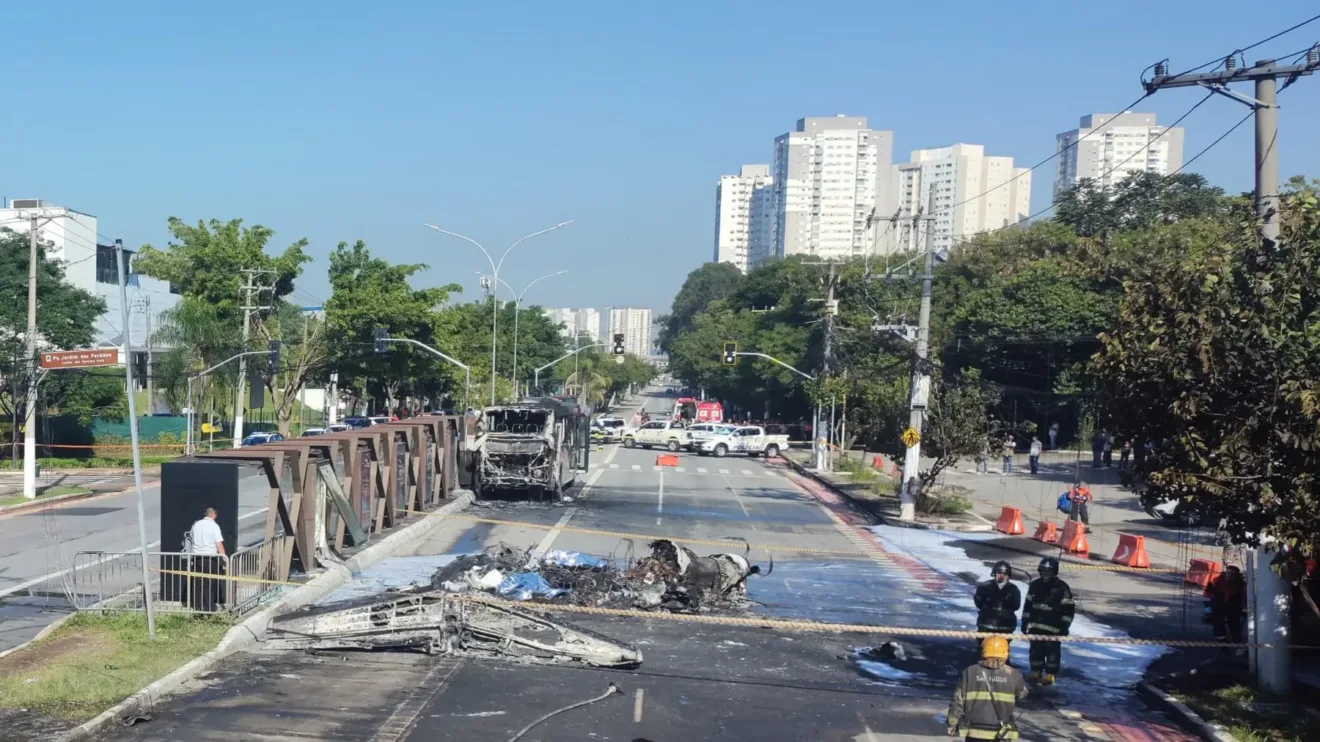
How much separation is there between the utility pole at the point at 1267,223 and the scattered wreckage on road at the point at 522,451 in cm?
1998

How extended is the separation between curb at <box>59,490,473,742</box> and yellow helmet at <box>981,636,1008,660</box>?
6744 millimetres

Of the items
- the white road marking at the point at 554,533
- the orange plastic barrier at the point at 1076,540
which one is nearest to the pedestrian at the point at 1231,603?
the orange plastic barrier at the point at 1076,540

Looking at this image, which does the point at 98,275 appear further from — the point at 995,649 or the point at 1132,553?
the point at 995,649

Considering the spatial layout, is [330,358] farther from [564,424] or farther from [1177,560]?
[1177,560]

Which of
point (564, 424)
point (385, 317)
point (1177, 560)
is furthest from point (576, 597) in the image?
point (385, 317)

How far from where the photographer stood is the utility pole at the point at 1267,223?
1203 cm

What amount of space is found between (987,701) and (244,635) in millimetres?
8130

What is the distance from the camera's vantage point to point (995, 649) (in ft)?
27.3

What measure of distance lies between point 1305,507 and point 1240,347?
1605mm

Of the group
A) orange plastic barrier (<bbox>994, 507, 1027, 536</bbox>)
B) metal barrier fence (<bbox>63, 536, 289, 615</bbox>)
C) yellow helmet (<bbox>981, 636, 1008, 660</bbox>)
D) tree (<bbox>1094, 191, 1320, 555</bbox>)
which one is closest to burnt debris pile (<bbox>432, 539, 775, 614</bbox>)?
metal barrier fence (<bbox>63, 536, 289, 615</bbox>)

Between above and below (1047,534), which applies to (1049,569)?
above

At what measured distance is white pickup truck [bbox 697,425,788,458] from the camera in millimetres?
64125

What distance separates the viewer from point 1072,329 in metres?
59.8

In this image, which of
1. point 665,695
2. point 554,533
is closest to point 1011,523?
point 554,533
